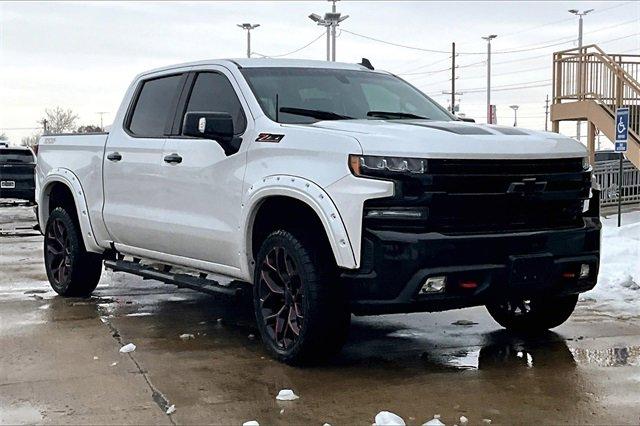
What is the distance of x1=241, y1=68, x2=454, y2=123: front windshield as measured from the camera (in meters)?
5.84

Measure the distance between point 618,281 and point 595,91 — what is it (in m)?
10.1

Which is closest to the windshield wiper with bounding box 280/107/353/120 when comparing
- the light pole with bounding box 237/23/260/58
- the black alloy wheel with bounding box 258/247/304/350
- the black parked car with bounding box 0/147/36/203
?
the black alloy wheel with bounding box 258/247/304/350

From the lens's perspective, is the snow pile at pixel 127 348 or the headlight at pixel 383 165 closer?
the headlight at pixel 383 165

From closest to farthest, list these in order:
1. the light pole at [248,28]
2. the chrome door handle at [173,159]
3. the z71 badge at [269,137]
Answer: the z71 badge at [269,137] < the chrome door handle at [173,159] < the light pole at [248,28]

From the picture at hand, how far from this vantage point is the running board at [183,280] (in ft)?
19.6

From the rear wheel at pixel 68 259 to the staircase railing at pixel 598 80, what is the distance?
11591mm

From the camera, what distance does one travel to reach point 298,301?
17.2ft

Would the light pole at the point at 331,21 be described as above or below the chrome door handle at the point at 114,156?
above

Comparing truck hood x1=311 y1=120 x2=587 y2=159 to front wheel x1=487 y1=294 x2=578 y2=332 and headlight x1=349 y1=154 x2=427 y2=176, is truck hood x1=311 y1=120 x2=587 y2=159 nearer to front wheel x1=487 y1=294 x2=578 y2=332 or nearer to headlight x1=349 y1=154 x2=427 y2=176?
headlight x1=349 y1=154 x2=427 y2=176

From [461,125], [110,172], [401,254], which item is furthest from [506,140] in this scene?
[110,172]

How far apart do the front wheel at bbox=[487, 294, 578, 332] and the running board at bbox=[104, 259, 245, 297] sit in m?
1.85

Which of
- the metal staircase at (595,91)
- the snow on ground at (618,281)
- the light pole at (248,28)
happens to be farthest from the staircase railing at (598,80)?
the light pole at (248,28)

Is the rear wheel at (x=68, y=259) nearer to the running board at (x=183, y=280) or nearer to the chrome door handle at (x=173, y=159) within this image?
the running board at (x=183, y=280)

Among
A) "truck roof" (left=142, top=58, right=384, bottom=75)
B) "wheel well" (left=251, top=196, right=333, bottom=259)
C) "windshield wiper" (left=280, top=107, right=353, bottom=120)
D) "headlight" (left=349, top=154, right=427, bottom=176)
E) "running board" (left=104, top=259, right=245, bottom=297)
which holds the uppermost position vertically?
"truck roof" (left=142, top=58, right=384, bottom=75)
